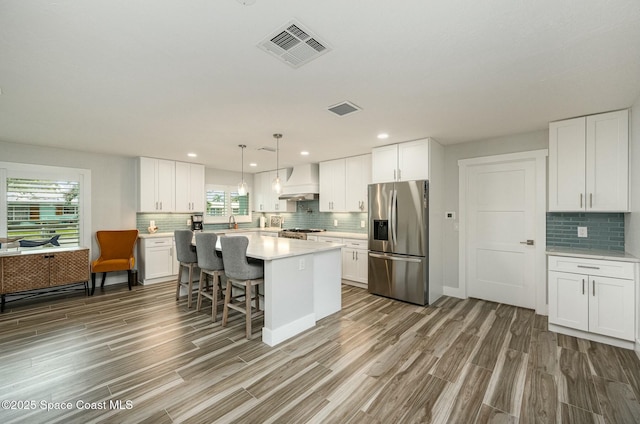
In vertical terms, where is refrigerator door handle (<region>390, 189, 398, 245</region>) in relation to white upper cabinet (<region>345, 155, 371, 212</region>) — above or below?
below

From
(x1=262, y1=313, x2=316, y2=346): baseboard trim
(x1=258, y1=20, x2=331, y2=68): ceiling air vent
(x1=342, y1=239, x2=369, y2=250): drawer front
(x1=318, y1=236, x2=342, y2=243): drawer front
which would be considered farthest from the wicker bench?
(x1=258, y1=20, x2=331, y2=68): ceiling air vent

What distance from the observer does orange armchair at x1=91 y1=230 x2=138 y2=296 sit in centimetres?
456

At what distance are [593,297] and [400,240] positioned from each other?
213cm

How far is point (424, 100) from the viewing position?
2609 millimetres

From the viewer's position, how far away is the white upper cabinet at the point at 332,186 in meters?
5.41

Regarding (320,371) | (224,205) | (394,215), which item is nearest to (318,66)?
(320,371)

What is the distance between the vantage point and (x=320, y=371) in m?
2.33

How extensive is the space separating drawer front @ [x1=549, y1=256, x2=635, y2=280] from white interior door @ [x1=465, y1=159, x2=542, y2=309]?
0.76 m

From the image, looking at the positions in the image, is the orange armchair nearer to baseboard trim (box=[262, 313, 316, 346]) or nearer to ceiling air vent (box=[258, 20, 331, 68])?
baseboard trim (box=[262, 313, 316, 346])

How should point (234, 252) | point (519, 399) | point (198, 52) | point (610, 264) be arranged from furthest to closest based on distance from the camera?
point (234, 252) → point (610, 264) → point (519, 399) → point (198, 52)

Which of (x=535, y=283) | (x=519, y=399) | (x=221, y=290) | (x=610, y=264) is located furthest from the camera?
(x=221, y=290)

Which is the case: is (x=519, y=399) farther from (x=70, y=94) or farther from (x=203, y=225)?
(x=203, y=225)

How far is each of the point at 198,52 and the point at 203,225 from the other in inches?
201

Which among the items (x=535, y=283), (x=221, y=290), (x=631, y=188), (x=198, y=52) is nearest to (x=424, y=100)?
(x=198, y=52)
